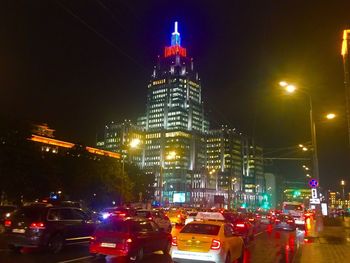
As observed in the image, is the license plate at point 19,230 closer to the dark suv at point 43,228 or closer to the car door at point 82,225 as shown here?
the dark suv at point 43,228

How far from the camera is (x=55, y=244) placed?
16.4 metres

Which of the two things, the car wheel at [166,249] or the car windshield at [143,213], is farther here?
the car windshield at [143,213]

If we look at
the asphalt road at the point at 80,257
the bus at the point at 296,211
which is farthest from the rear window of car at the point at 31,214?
the bus at the point at 296,211

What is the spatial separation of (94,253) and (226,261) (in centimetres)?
479

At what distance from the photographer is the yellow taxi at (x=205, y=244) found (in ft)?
42.2

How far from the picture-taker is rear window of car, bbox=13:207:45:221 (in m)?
16.2

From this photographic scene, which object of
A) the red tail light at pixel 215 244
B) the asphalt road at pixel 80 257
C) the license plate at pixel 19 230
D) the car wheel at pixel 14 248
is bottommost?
the asphalt road at pixel 80 257

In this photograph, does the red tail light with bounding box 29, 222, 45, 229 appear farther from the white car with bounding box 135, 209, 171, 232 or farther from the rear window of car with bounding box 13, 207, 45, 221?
the white car with bounding box 135, 209, 171, 232

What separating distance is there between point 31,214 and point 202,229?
6749 mm

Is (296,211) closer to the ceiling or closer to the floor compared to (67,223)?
closer to the ceiling

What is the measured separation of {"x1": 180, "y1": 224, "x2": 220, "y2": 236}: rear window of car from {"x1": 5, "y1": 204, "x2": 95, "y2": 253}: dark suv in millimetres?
5450

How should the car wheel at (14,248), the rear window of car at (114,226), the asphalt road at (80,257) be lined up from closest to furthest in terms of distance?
the asphalt road at (80,257) < the rear window of car at (114,226) < the car wheel at (14,248)

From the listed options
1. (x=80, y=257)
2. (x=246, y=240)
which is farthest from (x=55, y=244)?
(x=246, y=240)

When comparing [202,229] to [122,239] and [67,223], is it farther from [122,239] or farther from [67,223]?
[67,223]
